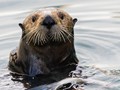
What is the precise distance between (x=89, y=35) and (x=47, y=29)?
243 cm

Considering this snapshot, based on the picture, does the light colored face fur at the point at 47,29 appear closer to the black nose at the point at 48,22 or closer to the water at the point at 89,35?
the black nose at the point at 48,22

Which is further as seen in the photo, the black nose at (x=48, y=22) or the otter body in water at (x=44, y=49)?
the otter body in water at (x=44, y=49)

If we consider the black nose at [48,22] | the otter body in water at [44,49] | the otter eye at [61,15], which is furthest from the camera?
the otter eye at [61,15]

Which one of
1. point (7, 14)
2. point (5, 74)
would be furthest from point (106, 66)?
point (7, 14)

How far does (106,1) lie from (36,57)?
13.8 feet

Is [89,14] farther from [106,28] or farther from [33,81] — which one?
[33,81]

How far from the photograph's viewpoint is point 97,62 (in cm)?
784

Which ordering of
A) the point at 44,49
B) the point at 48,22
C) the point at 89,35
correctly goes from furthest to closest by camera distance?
the point at 89,35, the point at 44,49, the point at 48,22

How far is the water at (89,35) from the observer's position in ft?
23.2

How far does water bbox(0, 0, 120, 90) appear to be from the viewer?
7.06 m

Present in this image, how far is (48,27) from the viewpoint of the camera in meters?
6.79

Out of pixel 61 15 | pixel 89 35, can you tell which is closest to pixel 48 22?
pixel 61 15

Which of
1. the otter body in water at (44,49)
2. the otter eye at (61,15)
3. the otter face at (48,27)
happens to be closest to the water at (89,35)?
the otter body in water at (44,49)

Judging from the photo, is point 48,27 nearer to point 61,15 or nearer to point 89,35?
point 61,15
